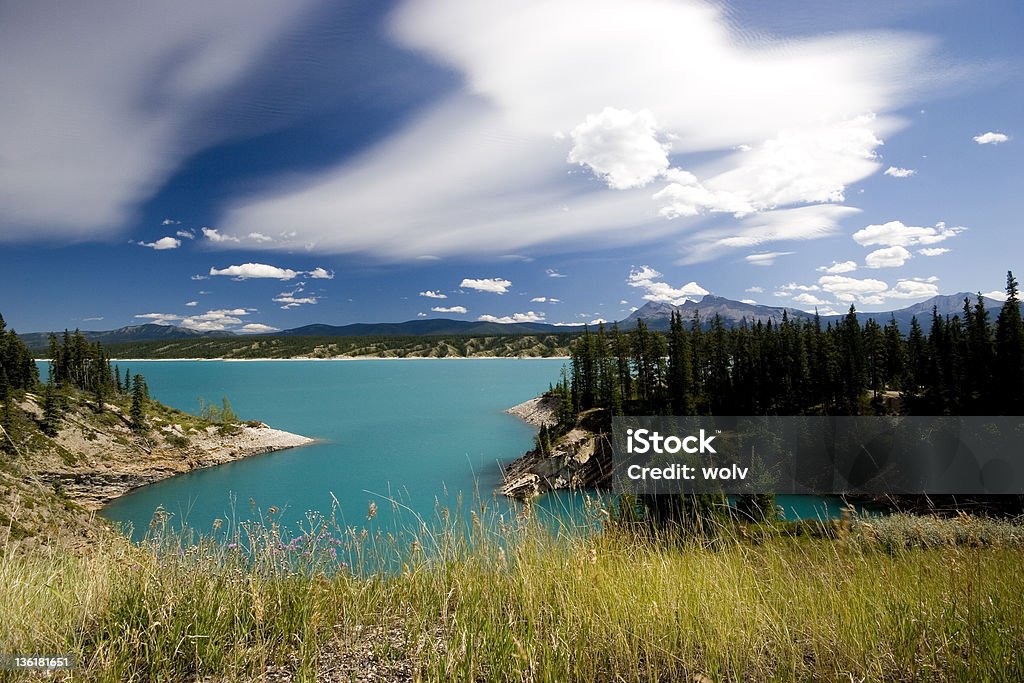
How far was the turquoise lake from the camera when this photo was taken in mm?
41269

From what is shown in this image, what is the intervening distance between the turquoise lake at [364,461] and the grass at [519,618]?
64 centimetres

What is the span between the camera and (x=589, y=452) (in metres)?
54.3

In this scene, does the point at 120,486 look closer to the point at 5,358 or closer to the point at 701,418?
the point at 5,358

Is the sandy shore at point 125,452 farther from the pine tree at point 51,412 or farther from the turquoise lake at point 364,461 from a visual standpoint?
the turquoise lake at point 364,461

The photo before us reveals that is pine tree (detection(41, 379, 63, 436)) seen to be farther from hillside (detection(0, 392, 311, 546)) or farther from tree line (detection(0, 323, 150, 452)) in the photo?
hillside (detection(0, 392, 311, 546))

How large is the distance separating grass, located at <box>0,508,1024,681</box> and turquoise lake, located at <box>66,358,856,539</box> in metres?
0.64

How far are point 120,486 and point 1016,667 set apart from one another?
65773 millimetres

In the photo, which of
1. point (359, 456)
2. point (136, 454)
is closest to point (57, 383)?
point (136, 454)

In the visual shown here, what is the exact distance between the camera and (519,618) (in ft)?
11.5

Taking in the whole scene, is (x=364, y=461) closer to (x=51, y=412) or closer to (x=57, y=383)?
(x=51, y=412)

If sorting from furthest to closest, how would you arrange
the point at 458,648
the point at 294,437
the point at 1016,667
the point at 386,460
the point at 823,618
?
the point at 294,437
the point at 386,460
the point at 823,618
the point at 458,648
the point at 1016,667

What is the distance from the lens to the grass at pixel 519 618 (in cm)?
307

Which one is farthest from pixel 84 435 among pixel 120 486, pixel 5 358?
pixel 5 358

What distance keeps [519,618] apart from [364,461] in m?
64.5
